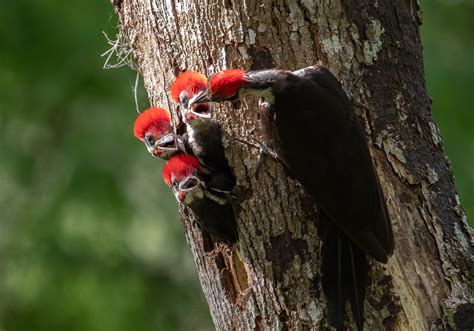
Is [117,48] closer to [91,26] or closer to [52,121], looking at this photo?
[91,26]

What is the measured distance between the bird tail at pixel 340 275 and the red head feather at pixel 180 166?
61 centimetres

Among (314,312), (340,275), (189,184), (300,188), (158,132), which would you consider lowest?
(314,312)

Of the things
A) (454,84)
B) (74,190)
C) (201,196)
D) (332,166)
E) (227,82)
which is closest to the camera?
(227,82)

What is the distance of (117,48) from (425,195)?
1774 millimetres

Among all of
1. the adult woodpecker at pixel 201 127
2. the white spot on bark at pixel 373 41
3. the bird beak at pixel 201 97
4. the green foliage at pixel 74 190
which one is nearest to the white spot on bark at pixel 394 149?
the white spot on bark at pixel 373 41

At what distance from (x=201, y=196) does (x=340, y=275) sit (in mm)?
648

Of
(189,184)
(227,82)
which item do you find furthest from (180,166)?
(227,82)

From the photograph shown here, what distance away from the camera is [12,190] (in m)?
6.45

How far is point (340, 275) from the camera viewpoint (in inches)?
125

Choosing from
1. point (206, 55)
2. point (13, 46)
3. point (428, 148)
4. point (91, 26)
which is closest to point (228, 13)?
point (206, 55)

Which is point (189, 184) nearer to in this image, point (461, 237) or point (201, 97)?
point (201, 97)

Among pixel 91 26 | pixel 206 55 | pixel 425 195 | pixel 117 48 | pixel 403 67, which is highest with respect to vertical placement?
pixel 91 26

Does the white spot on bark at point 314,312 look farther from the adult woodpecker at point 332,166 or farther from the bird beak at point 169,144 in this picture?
the bird beak at point 169,144

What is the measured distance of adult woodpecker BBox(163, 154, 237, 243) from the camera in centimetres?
328
